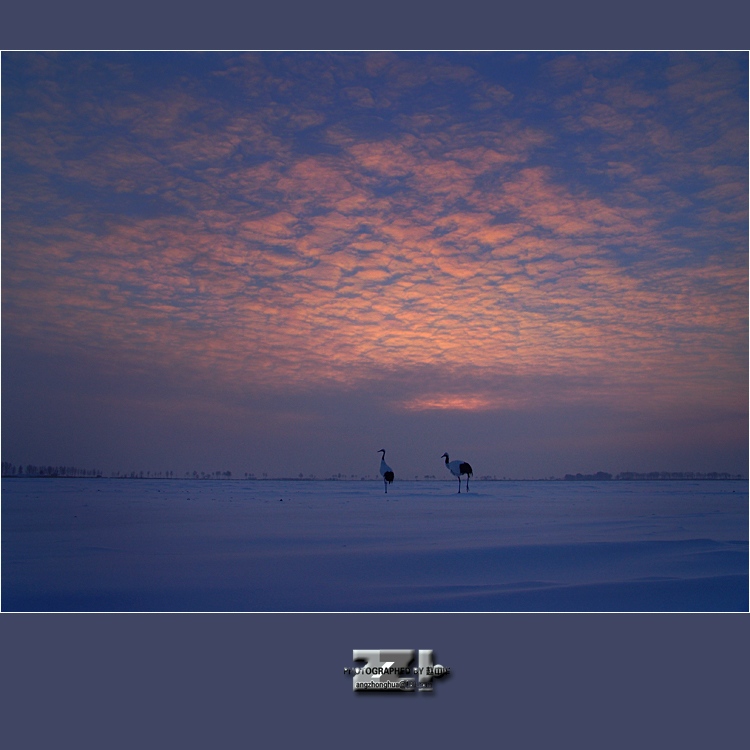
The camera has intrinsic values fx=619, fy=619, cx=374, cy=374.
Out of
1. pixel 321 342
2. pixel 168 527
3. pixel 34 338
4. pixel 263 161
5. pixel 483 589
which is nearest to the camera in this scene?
pixel 483 589

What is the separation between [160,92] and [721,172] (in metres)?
6.66

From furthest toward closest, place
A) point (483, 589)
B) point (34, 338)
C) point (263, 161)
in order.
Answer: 1. point (263, 161)
2. point (34, 338)
3. point (483, 589)

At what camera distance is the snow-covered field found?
4730 mm

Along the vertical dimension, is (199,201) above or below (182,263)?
above

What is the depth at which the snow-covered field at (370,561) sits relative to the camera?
15.5 feet

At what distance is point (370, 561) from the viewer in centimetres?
540

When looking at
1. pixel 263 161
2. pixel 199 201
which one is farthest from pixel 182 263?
pixel 263 161

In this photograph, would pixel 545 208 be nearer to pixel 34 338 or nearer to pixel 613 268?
pixel 613 268

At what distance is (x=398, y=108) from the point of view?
778cm
